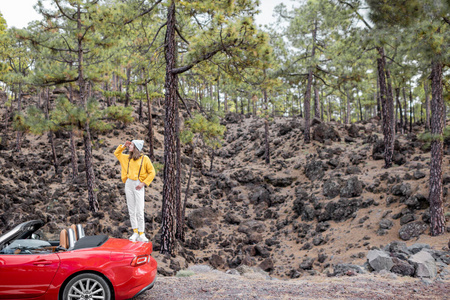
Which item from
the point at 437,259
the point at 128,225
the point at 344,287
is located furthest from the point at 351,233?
the point at 128,225

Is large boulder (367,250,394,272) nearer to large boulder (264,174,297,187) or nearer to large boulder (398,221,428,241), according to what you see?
large boulder (398,221,428,241)

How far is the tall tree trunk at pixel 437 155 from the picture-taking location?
9586 millimetres

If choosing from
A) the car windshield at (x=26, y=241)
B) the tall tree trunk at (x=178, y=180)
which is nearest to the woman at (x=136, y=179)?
the car windshield at (x=26, y=241)

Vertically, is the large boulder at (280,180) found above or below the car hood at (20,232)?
below

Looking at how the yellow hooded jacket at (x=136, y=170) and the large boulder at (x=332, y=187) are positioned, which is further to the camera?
the large boulder at (x=332, y=187)

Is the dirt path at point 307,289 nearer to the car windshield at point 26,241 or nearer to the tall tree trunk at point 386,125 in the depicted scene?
the car windshield at point 26,241

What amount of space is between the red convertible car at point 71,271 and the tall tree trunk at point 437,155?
9692mm

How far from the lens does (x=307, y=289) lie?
5617 mm

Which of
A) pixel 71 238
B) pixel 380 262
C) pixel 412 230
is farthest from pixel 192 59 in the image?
pixel 412 230

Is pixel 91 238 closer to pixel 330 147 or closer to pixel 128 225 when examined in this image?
pixel 128 225

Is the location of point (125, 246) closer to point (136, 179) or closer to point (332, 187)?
point (136, 179)

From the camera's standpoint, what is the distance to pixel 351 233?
40.1ft

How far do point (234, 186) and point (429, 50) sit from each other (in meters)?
14.1

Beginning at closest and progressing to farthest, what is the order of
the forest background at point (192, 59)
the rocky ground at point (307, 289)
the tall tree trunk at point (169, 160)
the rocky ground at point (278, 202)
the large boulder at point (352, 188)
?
the rocky ground at point (307, 289), the forest background at point (192, 59), the tall tree trunk at point (169, 160), the rocky ground at point (278, 202), the large boulder at point (352, 188)
